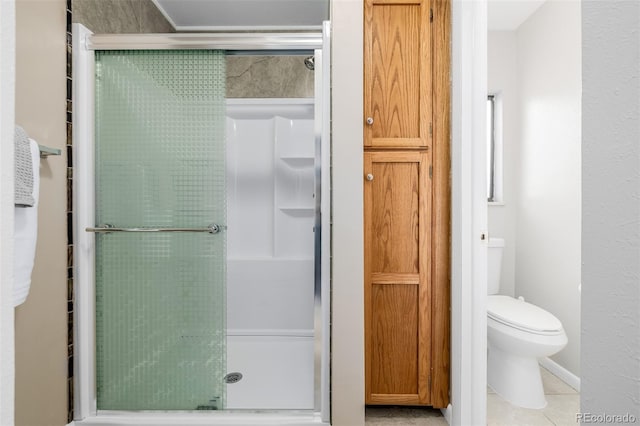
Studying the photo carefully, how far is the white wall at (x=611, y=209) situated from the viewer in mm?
443

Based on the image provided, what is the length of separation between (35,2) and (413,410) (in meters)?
2.39

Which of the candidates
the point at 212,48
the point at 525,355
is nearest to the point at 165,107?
the point at 212,48

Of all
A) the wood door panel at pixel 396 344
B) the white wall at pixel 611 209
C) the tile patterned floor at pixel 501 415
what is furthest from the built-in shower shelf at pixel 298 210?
the white wall at pixel 611 209

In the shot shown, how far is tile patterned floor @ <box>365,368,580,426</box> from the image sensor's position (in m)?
1.63

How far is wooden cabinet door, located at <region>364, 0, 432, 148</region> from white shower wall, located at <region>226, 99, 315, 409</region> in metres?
0.90

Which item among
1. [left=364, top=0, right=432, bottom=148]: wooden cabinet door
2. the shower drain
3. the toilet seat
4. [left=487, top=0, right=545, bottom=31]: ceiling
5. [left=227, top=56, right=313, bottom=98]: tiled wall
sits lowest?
the shower drain

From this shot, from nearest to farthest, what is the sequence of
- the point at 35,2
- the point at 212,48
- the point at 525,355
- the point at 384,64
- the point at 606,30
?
the point at 606,30, the point at 35,2, the point at 212,48, the point at 384,64, the point at 525,355

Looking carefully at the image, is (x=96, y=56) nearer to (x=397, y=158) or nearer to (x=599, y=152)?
(x=397, y=158)

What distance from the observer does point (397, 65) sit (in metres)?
1.62

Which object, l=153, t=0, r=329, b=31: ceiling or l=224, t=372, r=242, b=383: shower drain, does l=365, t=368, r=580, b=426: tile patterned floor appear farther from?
l=153, t=0, r=329, b=31: ceiling

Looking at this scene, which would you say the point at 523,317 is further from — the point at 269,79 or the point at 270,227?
the point at 269,79

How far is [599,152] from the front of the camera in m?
0.49

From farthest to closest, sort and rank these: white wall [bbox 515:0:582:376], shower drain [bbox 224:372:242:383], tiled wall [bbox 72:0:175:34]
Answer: white wall [bbox 515:0:582:376]
shower drain [bbox 224:372:242:383]
tiled wall [bbox 72:0:175:34]


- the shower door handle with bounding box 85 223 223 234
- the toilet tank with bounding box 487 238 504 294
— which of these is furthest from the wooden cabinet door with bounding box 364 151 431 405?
the toilet tank with bounding box 487 238 504 294
